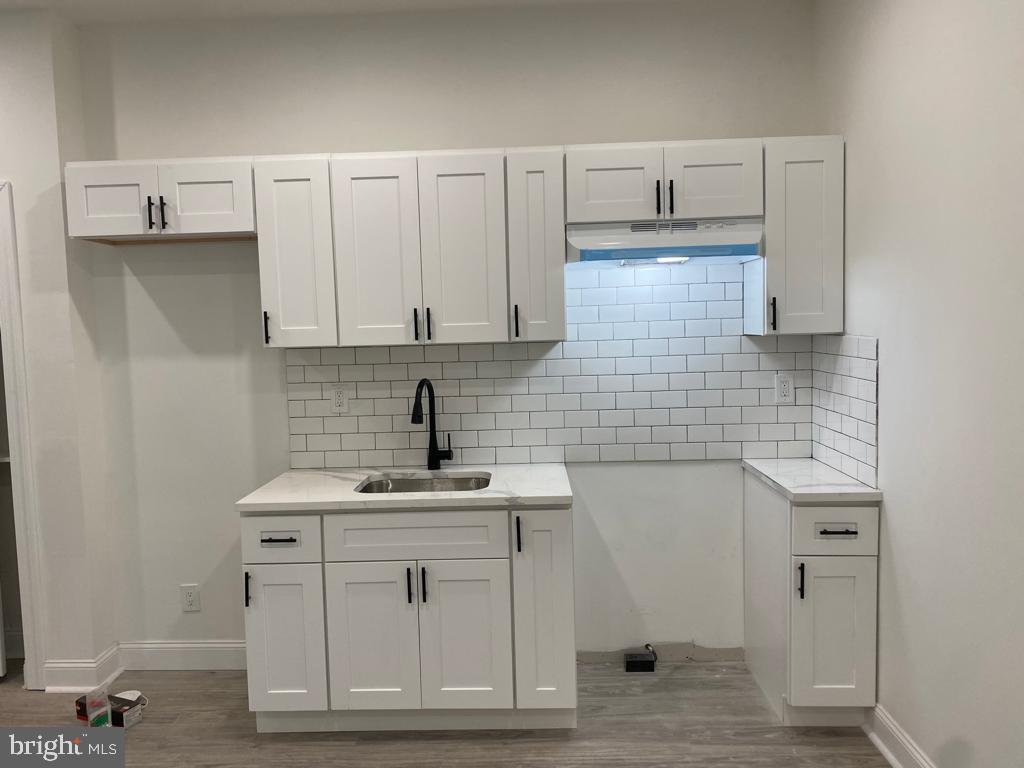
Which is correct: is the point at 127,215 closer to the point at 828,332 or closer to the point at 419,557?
the point at 419,557

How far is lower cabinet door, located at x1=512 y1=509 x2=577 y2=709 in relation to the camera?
2883 mm

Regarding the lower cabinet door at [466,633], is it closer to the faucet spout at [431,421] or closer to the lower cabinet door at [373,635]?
the lower cabinet door at [373,635]

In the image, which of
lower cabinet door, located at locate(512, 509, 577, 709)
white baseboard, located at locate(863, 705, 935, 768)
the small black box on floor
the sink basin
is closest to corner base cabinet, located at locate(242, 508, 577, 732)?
lower cabinet door, located at locate(512, 509, 577, 709)

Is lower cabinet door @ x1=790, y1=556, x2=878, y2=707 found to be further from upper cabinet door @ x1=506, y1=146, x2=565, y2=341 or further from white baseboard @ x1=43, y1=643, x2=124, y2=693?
white baseboard @ x1=43, y1=643, x2=124, y2=693

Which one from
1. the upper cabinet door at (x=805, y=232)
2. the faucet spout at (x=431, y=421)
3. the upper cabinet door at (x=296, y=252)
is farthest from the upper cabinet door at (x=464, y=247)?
the upper cabinet door at (x=805, y=232)

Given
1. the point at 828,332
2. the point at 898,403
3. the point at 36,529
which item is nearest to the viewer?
the point at 898,403

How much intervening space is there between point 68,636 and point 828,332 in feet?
11.8

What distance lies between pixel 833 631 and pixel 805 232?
1566 mm

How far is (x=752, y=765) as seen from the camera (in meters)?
2.71

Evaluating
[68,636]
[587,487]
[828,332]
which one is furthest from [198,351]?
[828,332]

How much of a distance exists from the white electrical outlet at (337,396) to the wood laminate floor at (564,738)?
4.43 ft

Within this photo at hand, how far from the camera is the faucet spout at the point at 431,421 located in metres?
3.26

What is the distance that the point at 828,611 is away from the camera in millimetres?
2828

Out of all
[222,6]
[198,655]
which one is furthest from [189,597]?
[222,6]
